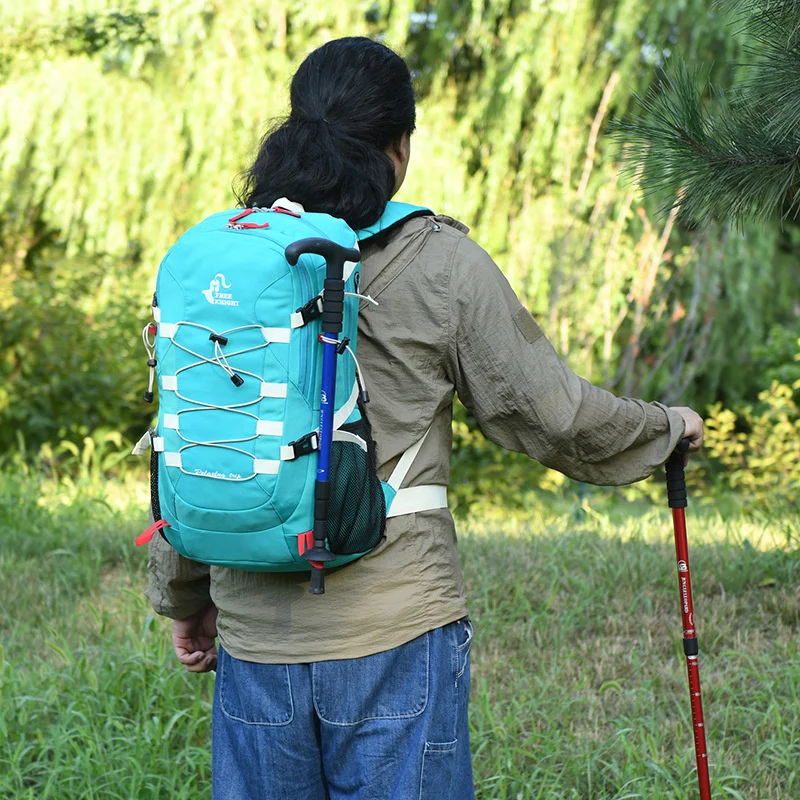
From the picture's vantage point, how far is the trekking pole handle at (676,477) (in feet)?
6.35

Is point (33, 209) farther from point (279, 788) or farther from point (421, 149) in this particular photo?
point (279, 788)

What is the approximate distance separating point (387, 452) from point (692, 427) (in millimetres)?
574

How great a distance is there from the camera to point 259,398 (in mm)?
1501

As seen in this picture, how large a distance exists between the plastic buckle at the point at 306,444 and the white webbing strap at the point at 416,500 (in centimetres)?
20

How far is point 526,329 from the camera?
169cm

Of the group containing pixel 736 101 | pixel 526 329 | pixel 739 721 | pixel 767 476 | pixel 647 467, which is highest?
pixel 736 101

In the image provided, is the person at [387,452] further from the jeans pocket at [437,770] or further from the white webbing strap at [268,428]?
the white webbing strap at [268,428]

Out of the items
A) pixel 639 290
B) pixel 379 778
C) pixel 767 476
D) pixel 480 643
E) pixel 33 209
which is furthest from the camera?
pixel 33 209

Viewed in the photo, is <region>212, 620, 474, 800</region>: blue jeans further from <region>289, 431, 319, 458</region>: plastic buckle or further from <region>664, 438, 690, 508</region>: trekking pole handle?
<region>664, 438, 690, 508</region>: trekking pole handle

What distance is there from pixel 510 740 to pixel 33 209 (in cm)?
780

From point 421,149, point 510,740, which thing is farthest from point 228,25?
point 510,740

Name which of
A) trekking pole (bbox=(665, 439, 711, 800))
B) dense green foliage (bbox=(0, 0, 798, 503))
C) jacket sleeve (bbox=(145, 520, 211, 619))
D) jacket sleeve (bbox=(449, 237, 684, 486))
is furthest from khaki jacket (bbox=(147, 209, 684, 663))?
dense green foliage (bbox=(0, 0, 798, 503))

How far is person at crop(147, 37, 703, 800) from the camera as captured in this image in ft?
5.38

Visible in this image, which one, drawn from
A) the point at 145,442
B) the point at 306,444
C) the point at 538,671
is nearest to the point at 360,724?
the point at 306,444
